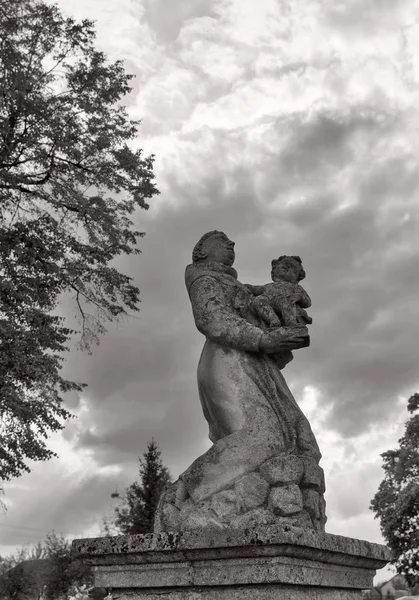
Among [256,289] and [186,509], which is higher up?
[256,289]

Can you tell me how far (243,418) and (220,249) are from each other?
1.47 meters

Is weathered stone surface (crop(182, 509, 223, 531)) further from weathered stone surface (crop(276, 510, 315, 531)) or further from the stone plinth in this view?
weathered stone surface (crop(276, 510, 315, 531))

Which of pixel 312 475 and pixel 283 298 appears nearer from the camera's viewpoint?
pixel 312 475

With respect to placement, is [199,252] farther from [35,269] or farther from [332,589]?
[35,269]

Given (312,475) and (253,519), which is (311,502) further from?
(253,519)

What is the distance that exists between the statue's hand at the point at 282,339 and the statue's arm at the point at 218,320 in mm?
52

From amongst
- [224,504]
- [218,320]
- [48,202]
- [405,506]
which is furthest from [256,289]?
[405,506]

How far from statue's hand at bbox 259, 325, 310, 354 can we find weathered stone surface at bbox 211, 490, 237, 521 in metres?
1.11

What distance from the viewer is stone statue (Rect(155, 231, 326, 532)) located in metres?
5.27

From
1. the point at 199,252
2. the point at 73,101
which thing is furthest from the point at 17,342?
the point at 199,252

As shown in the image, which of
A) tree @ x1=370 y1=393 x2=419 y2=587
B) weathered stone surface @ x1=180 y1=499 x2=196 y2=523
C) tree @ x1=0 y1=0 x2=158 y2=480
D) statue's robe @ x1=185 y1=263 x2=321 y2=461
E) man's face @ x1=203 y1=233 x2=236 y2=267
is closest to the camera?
weathered stone surface @ x1=180 y1=499 x2=196 y2=523

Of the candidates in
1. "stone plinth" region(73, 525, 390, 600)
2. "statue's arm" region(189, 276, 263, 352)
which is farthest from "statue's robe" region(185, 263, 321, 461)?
"stone plinth" region(73, 525, 390, 600)

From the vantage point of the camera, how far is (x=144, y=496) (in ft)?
139

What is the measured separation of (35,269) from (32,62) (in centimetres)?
506
